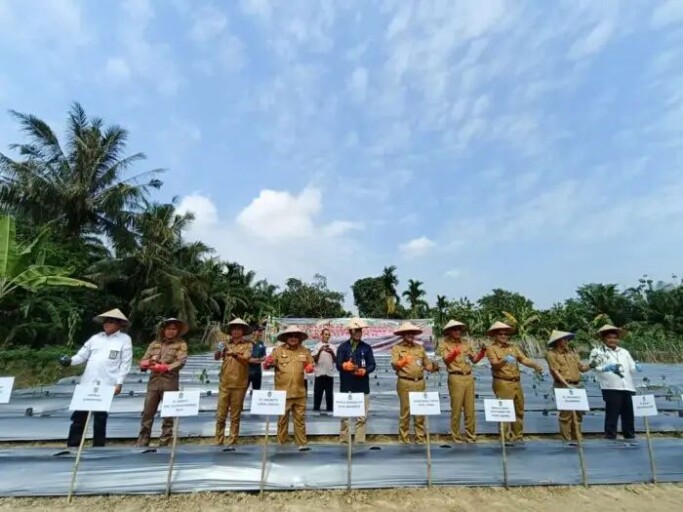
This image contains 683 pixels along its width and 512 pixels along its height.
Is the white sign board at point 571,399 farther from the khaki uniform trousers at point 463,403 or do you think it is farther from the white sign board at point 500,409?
the khaki uniform trousers at point 463,403

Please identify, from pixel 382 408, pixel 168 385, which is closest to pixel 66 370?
pixel 168 385

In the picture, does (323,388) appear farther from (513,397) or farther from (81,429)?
(81,429)

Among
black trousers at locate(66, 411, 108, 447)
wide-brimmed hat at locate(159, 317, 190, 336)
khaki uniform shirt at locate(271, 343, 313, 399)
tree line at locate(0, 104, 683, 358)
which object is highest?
tree line at locate(0, 104, 683, 358)

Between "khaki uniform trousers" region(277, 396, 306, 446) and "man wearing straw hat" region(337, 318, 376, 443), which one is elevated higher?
"man wearing straw hat" region(337, 318, 376, 443)

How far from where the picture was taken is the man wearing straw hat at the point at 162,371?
469cm

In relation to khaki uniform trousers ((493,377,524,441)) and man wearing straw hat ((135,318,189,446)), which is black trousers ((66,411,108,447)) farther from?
khaki uniform trousers ((493,377,524,441))

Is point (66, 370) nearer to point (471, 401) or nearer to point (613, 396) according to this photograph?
point (471, 401)

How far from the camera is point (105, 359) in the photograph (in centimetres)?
453

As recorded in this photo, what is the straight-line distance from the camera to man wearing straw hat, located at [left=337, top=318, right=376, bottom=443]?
4914 millimetres

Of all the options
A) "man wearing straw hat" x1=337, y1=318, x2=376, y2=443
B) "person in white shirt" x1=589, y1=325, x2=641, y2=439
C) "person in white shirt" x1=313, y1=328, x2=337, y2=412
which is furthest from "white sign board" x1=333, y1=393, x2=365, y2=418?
"person in white shirt" x1=589, y1=325, x2=641, y2=439

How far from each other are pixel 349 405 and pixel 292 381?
103 centimetres

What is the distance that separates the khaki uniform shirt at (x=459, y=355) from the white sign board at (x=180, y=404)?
2836 mm

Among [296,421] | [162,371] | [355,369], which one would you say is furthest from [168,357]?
[355,369]

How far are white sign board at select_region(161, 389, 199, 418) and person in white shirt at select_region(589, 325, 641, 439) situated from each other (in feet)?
15.7
